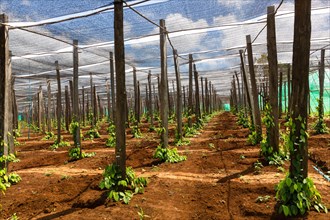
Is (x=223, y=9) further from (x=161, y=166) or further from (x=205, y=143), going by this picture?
(x=205, y=143)

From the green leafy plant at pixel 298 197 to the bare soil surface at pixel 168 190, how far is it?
0.41 feet

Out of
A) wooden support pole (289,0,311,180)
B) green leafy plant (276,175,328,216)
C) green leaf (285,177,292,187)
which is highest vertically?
wooden support pole (289,0,311,180)

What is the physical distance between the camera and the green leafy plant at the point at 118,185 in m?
4.01

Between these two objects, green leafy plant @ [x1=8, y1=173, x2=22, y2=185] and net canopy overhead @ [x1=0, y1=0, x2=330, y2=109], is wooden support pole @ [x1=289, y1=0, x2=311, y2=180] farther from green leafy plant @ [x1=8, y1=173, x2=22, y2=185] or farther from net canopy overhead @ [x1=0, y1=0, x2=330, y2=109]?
green leafy plant @ [x1=8, y1=173, x2=22, y2=185]

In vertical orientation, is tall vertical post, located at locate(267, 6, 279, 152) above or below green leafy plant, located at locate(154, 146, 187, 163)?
above

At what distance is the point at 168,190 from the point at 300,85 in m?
2.43

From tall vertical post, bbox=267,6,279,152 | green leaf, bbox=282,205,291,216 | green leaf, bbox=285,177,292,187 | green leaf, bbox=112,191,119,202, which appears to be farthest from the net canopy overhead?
green leaf, bbox=282,205,291,216

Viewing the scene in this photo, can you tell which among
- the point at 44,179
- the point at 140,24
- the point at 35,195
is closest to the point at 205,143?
the point at 140,24

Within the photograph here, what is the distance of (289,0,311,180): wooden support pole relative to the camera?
3.38 metres

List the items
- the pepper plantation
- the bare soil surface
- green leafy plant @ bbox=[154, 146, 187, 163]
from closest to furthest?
the pepper plantation
the bare soil surface
green leafy plant @ bbox=[154, 146, 187, 163]

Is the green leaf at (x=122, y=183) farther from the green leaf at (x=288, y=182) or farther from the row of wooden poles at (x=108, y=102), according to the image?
the row of wooden poles at (x=108, y=102)

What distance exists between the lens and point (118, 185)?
4129 millimetres

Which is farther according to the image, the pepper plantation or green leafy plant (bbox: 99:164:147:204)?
green leafy plant (bbox: 99:164:147:204)

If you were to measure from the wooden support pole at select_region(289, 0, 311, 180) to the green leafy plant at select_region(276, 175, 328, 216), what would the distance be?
0.10m
